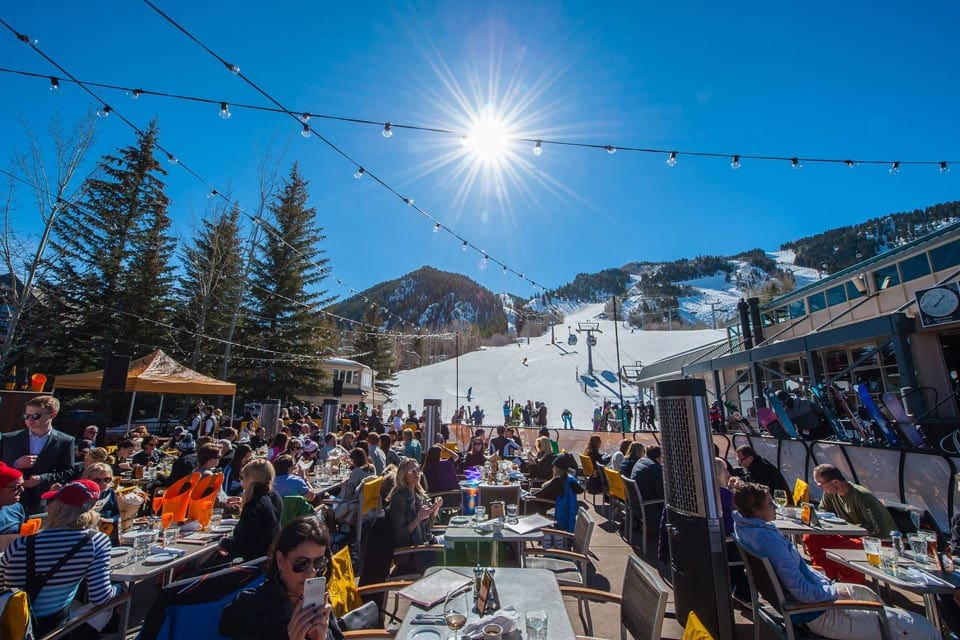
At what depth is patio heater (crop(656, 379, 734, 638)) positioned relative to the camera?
3.23 metres

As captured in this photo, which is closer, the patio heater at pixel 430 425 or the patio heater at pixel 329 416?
the patio heater at pixel 430 425

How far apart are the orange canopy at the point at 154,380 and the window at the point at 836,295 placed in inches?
958

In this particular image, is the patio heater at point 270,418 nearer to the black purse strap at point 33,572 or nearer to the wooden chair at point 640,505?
the wooden chair at point 640,505

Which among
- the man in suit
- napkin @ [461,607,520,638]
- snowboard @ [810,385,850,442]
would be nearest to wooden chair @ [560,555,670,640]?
napkin @ [461,607,520,638]

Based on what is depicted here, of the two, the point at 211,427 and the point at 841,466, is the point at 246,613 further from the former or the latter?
the point at 211,427

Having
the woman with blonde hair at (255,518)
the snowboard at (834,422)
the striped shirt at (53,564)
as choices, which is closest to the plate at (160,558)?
the woman with blonde hair at (255,518)

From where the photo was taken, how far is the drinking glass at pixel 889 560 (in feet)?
10.5

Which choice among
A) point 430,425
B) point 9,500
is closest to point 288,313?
point 430,425

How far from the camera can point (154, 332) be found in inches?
787

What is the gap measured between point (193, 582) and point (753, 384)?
22.3 meters

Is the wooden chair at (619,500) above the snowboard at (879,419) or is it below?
below

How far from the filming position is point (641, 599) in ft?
7.93

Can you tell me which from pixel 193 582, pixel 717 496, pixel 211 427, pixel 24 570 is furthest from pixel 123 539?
pixel 211 427

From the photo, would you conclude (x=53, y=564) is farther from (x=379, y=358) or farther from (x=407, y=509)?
(x=379, y=358)
